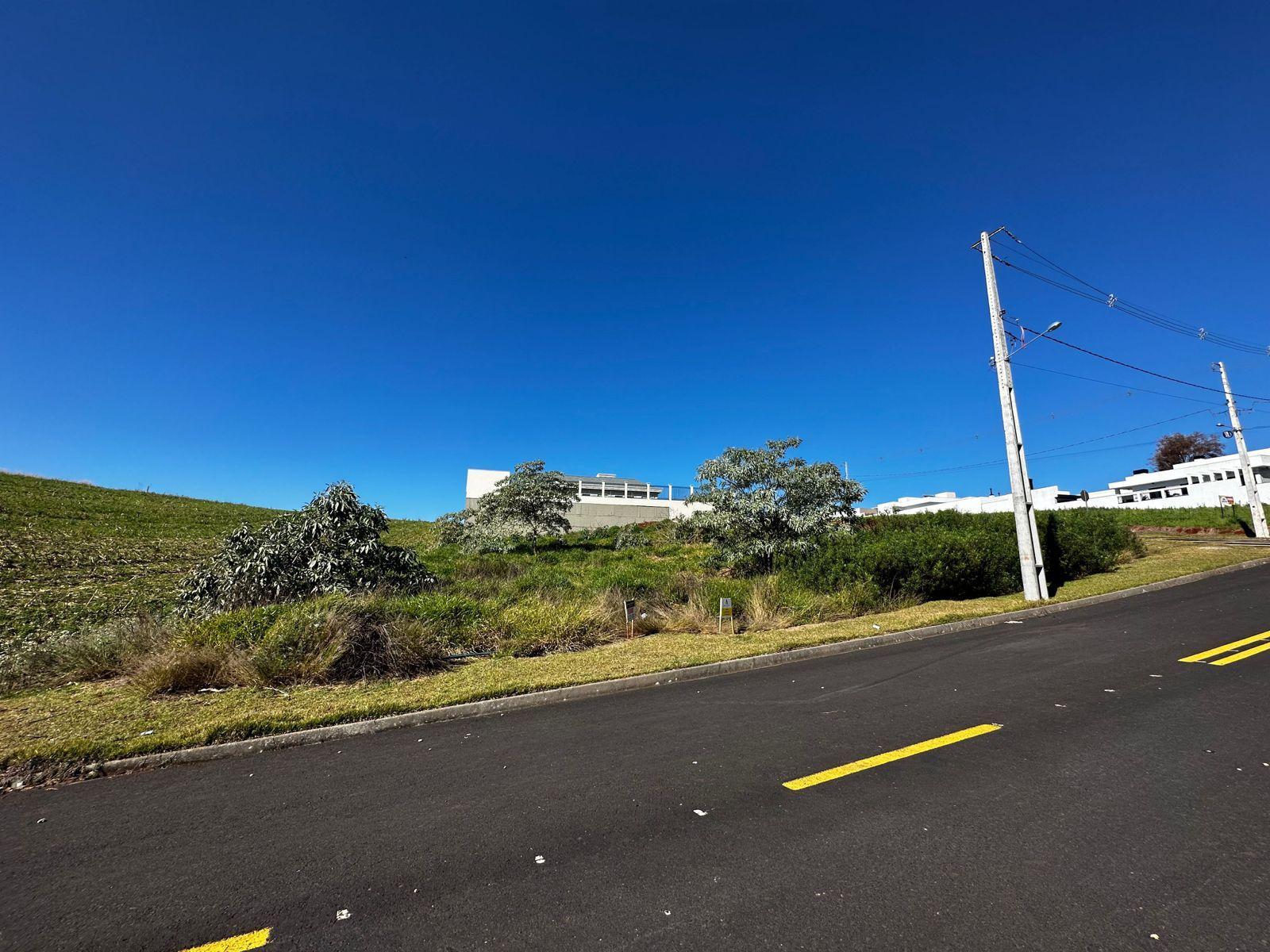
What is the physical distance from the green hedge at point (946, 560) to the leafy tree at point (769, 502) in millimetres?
800

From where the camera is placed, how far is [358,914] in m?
2.69

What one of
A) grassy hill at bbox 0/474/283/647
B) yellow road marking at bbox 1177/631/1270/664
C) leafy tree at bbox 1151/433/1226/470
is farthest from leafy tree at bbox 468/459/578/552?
leafy tree at bbox 1151/433/1226/470

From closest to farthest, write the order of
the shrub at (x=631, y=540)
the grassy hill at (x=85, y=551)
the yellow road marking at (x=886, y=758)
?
the yellow road marking at (x=886, y=758)
the grassy hill at (x=85, y=551)
the shrub at (x=631, y=540)

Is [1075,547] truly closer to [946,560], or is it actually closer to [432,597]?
[946,560]

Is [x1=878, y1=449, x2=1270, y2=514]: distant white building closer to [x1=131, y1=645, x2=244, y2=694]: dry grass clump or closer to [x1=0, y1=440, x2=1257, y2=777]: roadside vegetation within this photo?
[x1=0, y1=440, x2=1257, y2=777]: roadside vegetation

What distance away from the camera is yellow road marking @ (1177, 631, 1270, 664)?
6.77 metres

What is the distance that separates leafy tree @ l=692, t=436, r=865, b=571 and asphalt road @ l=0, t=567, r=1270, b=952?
912 centimetres

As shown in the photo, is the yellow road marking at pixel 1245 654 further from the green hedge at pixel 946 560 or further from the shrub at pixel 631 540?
the shrub at pixel 631 540

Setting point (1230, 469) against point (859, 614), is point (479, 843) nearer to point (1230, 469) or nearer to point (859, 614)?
point (859, 614)

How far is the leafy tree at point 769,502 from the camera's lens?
48.5ft

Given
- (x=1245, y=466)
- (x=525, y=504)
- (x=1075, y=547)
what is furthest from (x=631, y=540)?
(x=1245, y=466)

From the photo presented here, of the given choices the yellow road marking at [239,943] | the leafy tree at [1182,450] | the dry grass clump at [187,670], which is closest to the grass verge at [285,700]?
the dry grass clump at [187,670]

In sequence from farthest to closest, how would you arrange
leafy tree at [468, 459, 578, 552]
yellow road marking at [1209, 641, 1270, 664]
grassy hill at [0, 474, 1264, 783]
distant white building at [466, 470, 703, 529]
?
distant white building at [466, 470, 703, 529] < leafy tree at [468, 459, 578, 552] < yellow road marking at [1209, 641, 1270, 664] < grassy hill at [0, 474, 1264, 783]

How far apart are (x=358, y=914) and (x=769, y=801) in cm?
237
